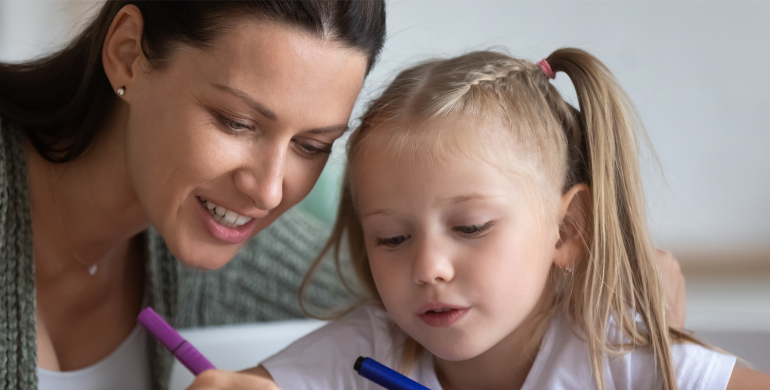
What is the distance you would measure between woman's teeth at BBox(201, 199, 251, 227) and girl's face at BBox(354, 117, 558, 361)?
0.51 feet

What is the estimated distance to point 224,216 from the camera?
75cm

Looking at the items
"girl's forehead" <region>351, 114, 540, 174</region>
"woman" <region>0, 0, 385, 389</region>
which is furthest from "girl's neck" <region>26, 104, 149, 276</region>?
"girl's forehead" <region>351, 114, 540, 174</region>

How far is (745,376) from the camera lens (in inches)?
27.7

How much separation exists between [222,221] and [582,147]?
46cm

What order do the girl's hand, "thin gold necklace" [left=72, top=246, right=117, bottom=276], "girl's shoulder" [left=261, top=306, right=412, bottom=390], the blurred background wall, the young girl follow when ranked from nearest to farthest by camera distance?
the girl's hand → the young girl → "girl's shoulder" [left=261, top=306, right=412, bottom=390] → "thin gold necklace" [left=72, top=246, right=117, bottom=276] → the blurred background wall

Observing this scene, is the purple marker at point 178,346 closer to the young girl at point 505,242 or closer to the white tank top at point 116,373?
the young girl at point 505,242

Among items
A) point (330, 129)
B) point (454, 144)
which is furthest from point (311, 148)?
point (454, 144)

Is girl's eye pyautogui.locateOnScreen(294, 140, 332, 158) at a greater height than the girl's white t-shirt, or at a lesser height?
greater

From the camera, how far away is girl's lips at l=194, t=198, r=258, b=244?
73cm

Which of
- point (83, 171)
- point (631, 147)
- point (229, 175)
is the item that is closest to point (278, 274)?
point (83, 171)

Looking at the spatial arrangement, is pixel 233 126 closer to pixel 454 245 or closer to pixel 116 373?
pixel 454 245

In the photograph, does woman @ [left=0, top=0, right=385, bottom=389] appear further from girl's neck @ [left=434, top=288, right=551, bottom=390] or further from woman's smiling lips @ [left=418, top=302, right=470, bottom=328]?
girl's neck @ [left=434, top=288, right=551, bottom=390]

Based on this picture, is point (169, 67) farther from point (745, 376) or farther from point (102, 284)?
point (745, 376)

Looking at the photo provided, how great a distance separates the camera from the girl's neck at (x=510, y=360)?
796mm
